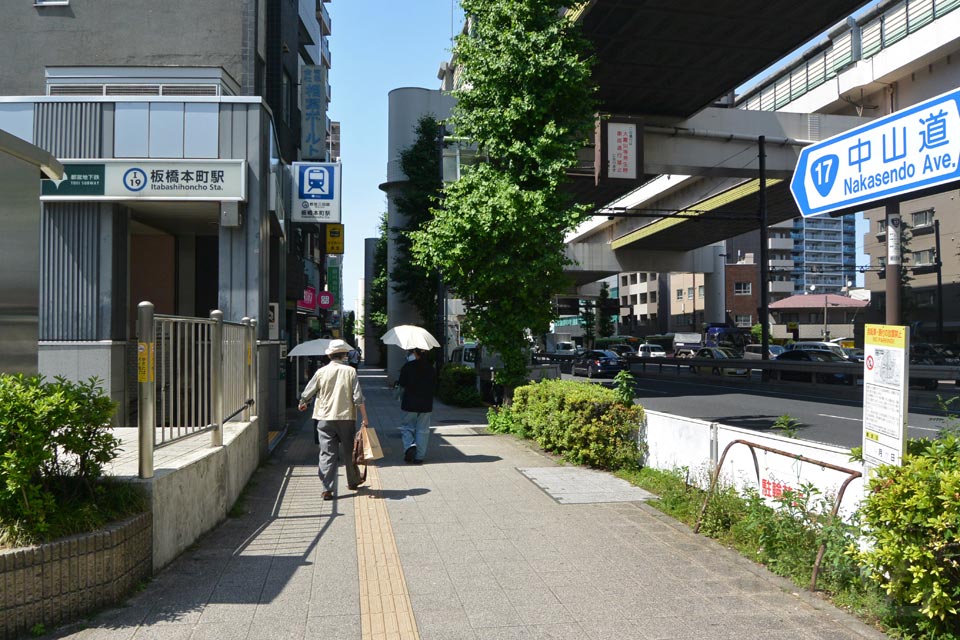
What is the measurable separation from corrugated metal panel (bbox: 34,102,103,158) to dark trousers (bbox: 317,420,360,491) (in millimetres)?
5979

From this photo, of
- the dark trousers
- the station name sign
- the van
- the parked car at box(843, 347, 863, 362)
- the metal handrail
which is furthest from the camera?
the parked car at box(843, 347, 863, 362)

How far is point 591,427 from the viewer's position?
9.99m

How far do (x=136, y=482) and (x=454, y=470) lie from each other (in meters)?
5.63

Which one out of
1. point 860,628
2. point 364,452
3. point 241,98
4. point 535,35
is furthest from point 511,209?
point 860,628

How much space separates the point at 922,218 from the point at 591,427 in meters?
54.0

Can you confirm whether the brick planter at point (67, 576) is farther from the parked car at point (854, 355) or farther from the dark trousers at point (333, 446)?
the parked car at point (854, 355)

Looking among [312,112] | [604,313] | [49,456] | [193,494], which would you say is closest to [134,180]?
[193,494]

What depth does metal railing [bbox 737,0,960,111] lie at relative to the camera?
29641 mm

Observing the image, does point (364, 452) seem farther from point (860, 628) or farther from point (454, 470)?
point (860, 628)

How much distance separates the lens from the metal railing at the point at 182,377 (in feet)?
17.3

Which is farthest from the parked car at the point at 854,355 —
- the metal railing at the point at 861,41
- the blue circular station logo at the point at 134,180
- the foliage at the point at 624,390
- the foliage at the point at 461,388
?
the blue circular station logo at the point at 134,180

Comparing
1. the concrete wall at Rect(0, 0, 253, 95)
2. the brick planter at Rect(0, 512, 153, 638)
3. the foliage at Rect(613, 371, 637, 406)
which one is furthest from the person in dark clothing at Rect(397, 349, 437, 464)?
the concrete wall at Rect(0, 0, 253, 95)

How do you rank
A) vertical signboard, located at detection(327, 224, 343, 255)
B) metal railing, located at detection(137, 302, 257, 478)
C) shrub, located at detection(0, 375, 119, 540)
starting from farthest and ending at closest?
1. vertical signboard, located at detection(327, 224, 343, 255)
2. metal railing, located at detection(137, 302, 257, 478)
3. shrub, located at detection(0, 375, 119, 540)

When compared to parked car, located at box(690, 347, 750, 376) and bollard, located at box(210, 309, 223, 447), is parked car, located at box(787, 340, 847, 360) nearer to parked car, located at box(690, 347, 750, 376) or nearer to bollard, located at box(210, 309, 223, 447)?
parked car, located at box(690, 347, 750, 376)
